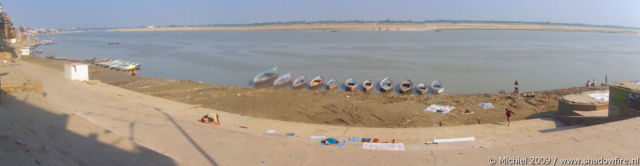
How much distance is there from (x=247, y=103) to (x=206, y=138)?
655 cm

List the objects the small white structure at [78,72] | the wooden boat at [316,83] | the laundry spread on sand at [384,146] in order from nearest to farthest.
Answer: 1. the laundry spread on sand at [384,146]
2. the small white structure at [78,72]
3. the wooden boat at [316,83]

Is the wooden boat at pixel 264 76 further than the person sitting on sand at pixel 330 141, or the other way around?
the wooden boat at pixel 264 76

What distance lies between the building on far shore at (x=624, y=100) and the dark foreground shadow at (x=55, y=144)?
433 inches

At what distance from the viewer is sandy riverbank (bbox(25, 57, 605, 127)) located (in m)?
13.1

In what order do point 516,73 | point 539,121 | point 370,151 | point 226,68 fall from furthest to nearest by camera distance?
point 226,68
point 516,73
point 539,121
point 370,151

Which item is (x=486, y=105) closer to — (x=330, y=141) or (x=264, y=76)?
(x=330, y=141)

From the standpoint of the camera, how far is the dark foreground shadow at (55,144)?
584 centimetres

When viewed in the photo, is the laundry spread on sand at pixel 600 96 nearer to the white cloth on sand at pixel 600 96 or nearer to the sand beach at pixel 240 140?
the white cloth on sand at pixel 600 96

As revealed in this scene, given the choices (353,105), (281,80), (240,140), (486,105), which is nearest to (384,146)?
(240,140)

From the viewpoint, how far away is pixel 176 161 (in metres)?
7.31

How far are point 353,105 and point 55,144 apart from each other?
414 inches

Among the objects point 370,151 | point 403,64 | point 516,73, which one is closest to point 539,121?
point 370,151

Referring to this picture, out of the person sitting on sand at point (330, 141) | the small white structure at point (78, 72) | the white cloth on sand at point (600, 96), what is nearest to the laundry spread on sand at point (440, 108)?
the white cloth on sand at point (600, 96)

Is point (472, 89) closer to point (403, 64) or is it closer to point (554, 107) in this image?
point (554, 107)
